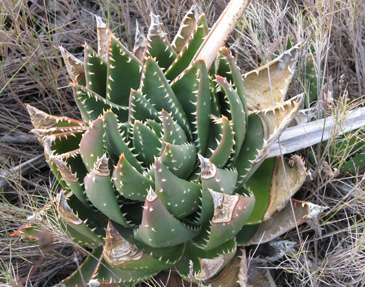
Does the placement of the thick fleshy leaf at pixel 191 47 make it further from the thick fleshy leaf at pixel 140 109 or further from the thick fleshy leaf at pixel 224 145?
the thick fleshy leaf at pixel 224 145

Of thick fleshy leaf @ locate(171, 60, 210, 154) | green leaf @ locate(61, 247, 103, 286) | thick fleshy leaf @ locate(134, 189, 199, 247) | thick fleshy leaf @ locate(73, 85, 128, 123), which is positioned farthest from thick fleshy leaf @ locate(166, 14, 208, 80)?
green leaf @ locate(61, 247, 103, 286)

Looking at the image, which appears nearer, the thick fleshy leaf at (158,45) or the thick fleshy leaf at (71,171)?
the thick fleshy leaf at (71,171)

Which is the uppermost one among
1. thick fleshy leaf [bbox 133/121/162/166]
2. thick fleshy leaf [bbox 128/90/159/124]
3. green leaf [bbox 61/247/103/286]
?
thick fleshy leaf [bbox 128/90/159/124]

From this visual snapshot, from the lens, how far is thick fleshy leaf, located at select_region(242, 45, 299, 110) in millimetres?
1505

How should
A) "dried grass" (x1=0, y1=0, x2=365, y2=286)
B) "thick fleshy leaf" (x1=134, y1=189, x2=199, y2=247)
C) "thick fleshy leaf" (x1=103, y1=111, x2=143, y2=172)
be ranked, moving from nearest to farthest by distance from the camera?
"thick fleshy leaf" (x1=134, y1=189, x2=199, y2=247), "thick fleshy leaf" (x1=103, y1=111, x2=143, y2=172), "dried grass" (x1=0, y1=0, x2=365, y2=286)

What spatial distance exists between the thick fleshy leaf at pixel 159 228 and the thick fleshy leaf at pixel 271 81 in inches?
21.6

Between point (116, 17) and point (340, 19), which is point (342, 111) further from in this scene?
point (116, 17)

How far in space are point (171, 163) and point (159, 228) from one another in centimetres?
19

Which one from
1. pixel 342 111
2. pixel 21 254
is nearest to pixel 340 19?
pixel 342 111

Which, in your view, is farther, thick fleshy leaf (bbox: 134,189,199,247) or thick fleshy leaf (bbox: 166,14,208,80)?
thick fleshy leaf (bbox: 166,14,208,80)

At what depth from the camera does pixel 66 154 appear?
137 cm

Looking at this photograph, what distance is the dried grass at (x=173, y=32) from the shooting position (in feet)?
5.42

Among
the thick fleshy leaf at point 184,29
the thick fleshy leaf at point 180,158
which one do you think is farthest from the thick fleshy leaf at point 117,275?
the thick fleshy leaf at point 184,29

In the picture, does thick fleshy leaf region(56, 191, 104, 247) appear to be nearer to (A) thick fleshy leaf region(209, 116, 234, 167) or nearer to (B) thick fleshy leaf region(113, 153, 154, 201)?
(B) thick fleshy leaf region(113, 153, 154, 201)
